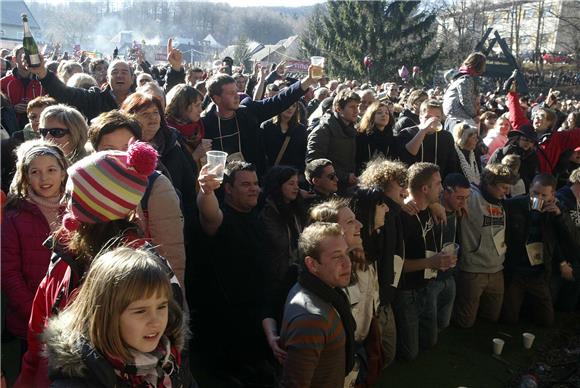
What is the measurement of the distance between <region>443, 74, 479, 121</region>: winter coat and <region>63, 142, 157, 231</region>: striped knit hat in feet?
18.3

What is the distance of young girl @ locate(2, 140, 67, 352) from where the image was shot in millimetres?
2746

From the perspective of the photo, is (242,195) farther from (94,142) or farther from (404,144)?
(404,144)

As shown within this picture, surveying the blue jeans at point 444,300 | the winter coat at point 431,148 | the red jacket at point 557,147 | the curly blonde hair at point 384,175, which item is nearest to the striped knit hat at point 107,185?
the curly blonde hair at point 384,175

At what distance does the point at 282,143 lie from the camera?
5.65m

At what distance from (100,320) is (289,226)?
7.17 ft

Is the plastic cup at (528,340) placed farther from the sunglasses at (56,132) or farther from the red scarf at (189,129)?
the sunglasses at (56,132)

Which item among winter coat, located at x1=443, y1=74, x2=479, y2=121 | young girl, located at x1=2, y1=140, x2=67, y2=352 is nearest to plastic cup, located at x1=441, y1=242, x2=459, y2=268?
winter coat, located at x1=443, y1=74, x2=479, y2=121

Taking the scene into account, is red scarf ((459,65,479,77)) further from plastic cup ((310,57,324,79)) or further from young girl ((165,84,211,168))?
young girl ((165,84,211,168))

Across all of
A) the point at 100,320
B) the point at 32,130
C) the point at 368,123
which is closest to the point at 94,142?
the point at 100,320

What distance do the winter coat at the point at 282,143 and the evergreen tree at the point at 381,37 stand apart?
25.7 meters

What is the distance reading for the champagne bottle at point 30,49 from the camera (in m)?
4.32

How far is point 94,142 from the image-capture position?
114 inches

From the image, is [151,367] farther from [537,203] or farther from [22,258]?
[537,203]

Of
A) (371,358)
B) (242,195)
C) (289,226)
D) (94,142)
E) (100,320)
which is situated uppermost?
(94,142)
